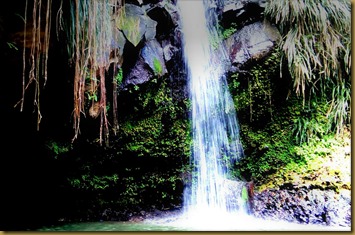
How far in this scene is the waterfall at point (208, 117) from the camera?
1.93 meters

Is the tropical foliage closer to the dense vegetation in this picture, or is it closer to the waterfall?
the dense vegetation

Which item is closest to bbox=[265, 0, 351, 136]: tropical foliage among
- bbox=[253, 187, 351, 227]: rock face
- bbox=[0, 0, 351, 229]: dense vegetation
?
bbox=[0, 0, 351, 229]: dense vegetation

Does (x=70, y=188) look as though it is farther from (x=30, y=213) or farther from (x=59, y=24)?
(x=59, y=24)

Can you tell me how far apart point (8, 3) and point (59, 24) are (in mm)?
292

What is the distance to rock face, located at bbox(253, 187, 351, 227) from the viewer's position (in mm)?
1821

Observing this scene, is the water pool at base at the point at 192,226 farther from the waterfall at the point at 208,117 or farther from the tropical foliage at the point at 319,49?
the tropical foliage at the point at 319,49

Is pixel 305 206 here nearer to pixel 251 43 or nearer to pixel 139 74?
pixel 251 43

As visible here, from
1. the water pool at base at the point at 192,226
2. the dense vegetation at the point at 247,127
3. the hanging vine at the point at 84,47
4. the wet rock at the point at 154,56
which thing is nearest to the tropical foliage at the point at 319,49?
the dense vegetation at the point at 247,127

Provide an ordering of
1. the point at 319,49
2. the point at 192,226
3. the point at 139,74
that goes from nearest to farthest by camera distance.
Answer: the point at 192,226
the point at 319,49
the point at 139,74

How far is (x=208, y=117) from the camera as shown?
200cm

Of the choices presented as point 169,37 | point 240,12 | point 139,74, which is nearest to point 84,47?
point 139,74

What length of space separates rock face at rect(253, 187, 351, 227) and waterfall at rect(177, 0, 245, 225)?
0.14 metres

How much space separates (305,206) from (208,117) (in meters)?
0.72

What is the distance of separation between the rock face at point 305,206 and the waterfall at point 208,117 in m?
0.14
